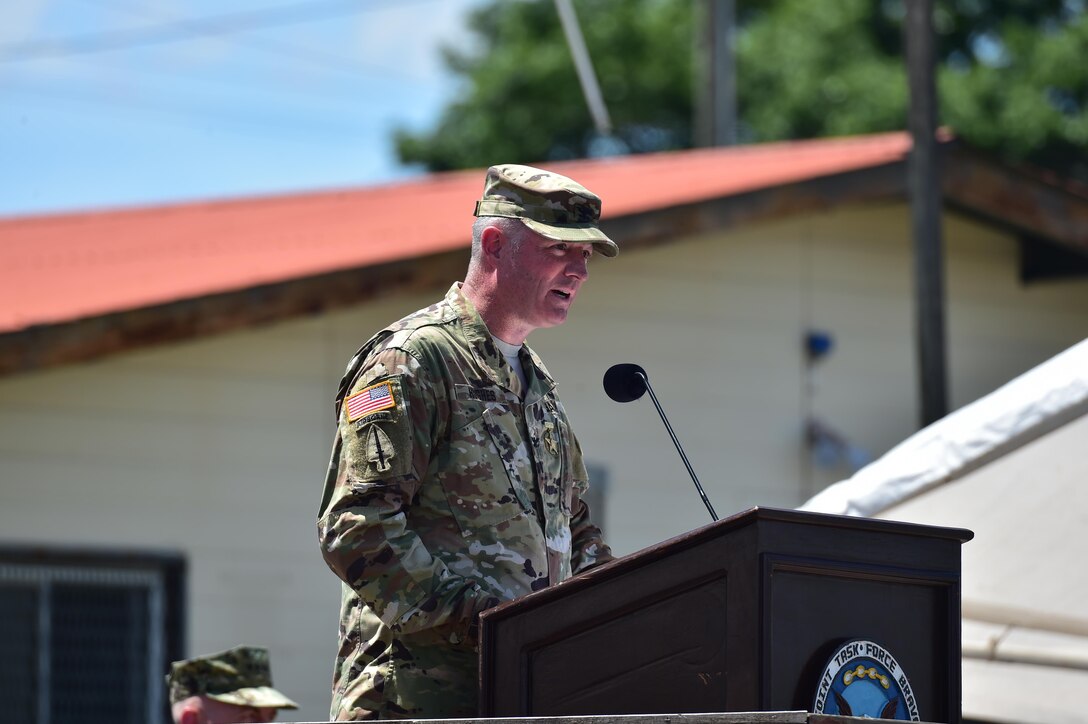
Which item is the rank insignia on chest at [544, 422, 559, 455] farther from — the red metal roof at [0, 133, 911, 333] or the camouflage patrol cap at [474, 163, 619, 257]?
the red metal roof at [0, 133, 911, 333]

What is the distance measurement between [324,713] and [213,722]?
3200 mm

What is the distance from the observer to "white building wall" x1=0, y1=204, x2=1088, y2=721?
8.95m

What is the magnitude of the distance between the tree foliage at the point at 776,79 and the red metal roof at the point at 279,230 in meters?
13.7

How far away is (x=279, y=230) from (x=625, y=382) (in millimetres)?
8384

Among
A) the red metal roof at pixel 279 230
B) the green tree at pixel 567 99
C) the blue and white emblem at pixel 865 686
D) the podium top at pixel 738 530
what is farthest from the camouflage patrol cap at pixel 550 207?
the green tree at pixel 567 99

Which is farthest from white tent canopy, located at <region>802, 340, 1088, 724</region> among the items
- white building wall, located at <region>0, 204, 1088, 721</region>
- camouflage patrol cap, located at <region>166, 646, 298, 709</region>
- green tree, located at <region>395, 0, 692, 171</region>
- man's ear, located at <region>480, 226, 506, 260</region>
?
green tree, located at <region>395, 0, 692, 171</region>

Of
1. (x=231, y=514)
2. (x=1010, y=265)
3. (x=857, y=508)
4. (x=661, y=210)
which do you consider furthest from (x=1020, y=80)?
(x=857, y=508)

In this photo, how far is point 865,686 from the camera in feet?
10.7

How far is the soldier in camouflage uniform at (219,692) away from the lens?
6012 millimetres

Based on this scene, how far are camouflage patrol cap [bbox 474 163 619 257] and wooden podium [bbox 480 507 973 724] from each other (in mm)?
847

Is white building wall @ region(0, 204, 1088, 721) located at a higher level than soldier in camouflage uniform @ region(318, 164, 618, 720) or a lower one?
higher

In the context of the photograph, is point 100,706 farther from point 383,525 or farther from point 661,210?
point 383,525

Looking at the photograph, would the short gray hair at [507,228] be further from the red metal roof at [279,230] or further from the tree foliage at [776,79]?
the tree foliage at [776,79]

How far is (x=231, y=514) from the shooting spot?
919 cm
